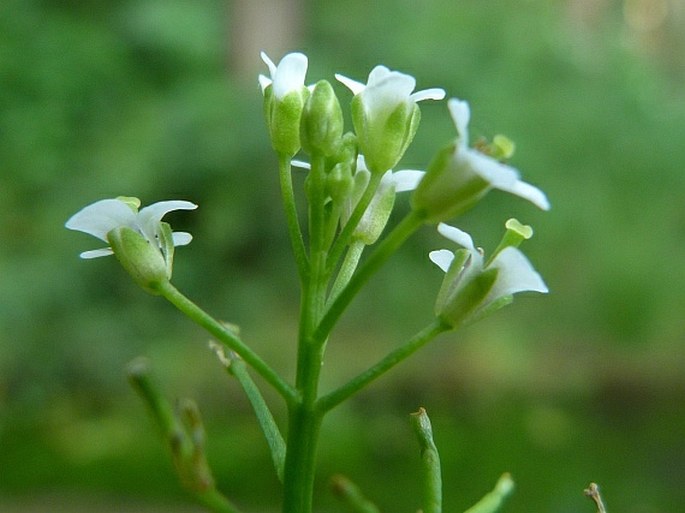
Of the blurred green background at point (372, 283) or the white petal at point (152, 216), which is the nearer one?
the white petal at point (152, 216)

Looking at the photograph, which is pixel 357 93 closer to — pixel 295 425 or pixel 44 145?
pixel 295 425

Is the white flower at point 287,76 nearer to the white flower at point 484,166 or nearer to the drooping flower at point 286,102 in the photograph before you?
the drooping flower at point 286,102

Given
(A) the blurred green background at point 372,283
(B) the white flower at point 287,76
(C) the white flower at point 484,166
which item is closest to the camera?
(C) the white flower at point 484,166

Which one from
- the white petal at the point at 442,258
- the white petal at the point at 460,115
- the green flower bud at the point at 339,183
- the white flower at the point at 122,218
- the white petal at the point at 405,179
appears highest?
the white petal at the point at 460,115

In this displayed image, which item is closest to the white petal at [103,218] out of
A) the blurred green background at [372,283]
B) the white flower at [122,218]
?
the white flower at [122,218]

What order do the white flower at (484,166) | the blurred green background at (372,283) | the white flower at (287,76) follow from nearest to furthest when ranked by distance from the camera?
the white flower at (484,166)
the white flower at (287,76)
the blurred green background at (372,283)

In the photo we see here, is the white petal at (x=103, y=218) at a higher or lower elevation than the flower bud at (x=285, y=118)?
lower

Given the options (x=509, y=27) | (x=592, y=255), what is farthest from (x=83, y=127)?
(x=592, y=255)

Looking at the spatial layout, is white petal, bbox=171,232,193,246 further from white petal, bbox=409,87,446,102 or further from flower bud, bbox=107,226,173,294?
white petal, bbox=409,87,446,102
